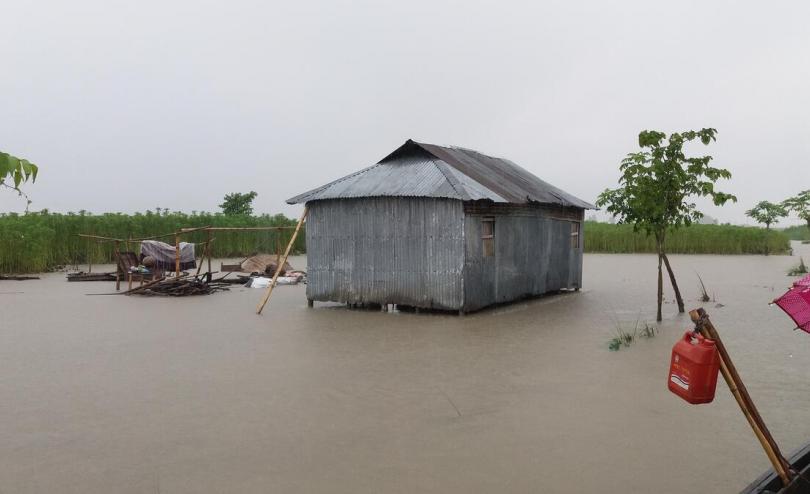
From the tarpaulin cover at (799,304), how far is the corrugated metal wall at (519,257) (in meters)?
8.45

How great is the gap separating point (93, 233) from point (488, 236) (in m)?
20.5

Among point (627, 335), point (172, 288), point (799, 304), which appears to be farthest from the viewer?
point (172, 288)

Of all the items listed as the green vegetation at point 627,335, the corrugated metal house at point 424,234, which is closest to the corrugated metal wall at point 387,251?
the corrugated metal house at point 424,234

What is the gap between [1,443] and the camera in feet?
19.0

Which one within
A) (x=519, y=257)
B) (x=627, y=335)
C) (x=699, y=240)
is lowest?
(x=627, y=335)

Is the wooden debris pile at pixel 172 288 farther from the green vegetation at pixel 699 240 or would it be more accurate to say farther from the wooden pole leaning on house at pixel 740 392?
the green vegetation at pixel 699 240

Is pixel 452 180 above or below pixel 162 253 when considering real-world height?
above

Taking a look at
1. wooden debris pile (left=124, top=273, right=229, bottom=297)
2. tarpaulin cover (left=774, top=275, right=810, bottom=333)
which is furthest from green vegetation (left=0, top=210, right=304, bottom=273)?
tarpaulin cover (left=774, top=275, right=810, bottom=333)

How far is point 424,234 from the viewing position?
1313 cm

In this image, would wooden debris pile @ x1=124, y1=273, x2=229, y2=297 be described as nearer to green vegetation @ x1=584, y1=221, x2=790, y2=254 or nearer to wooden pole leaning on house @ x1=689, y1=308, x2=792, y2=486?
wooden pole leaning on house @ x1=689, y1=308, x2=792, y2=486

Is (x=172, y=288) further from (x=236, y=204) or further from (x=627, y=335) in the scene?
(x=236, y=204)

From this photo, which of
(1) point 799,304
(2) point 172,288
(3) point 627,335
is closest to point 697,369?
(1) point 799,304

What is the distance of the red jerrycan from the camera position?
369 cm

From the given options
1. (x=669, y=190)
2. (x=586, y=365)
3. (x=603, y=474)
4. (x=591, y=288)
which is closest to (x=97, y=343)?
(x=586, y=365)
